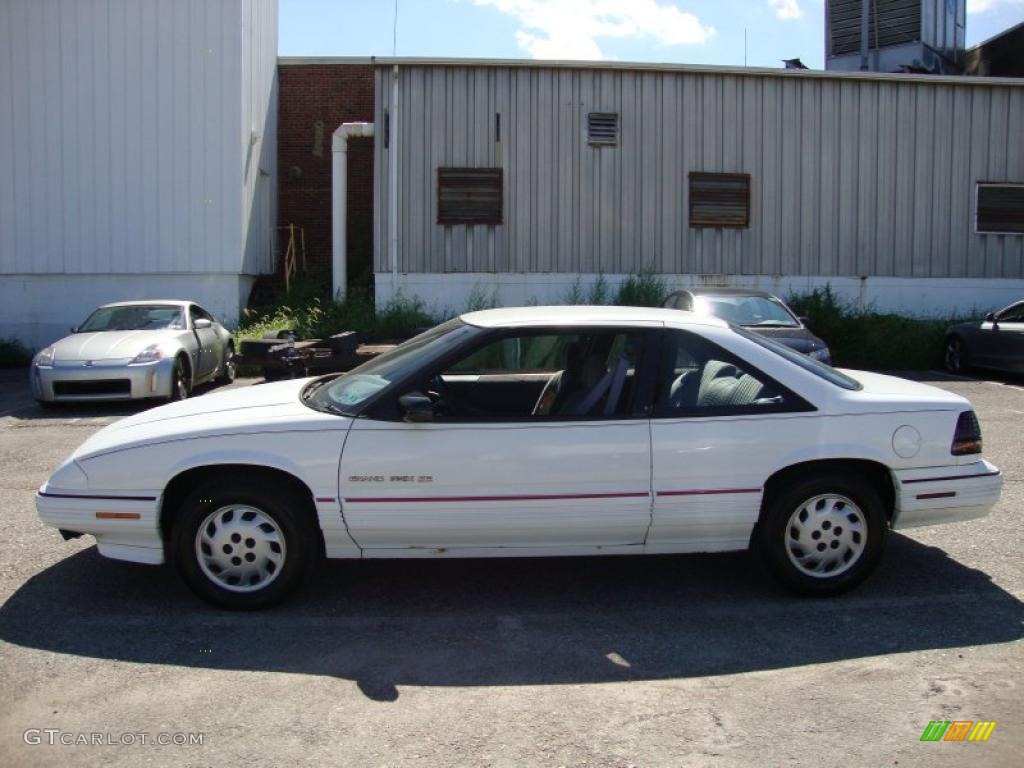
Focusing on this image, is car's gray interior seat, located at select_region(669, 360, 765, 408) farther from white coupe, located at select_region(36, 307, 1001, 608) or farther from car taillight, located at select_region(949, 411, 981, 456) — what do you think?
car taillight, located at select_region(949, 411, 981, 456)

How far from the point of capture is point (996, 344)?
14.6 metres

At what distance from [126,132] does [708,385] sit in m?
15.5

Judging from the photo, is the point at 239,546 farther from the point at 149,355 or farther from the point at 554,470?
the point at 149,355

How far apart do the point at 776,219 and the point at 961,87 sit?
441 centimetres

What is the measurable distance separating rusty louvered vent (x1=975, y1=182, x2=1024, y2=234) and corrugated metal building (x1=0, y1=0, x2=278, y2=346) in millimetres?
13921

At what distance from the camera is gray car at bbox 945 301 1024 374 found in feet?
46.7

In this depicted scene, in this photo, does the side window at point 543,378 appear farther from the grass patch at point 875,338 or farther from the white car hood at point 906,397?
the grass patch at point 875,338

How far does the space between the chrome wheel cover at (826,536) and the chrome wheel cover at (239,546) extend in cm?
250

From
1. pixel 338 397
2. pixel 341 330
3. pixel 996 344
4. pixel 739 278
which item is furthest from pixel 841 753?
pixel 739 278

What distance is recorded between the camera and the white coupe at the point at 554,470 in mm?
4613

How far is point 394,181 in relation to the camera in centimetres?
1750

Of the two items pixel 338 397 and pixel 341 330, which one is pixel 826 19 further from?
pixel 338 397

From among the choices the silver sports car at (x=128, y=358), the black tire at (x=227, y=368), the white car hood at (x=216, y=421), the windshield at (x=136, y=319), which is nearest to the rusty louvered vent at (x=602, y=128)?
the black tire at (x=227, y=368)

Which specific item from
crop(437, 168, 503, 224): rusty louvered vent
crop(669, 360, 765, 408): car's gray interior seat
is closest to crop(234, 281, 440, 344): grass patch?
crop(437, 168, 503, 224): rusty louvered vent
